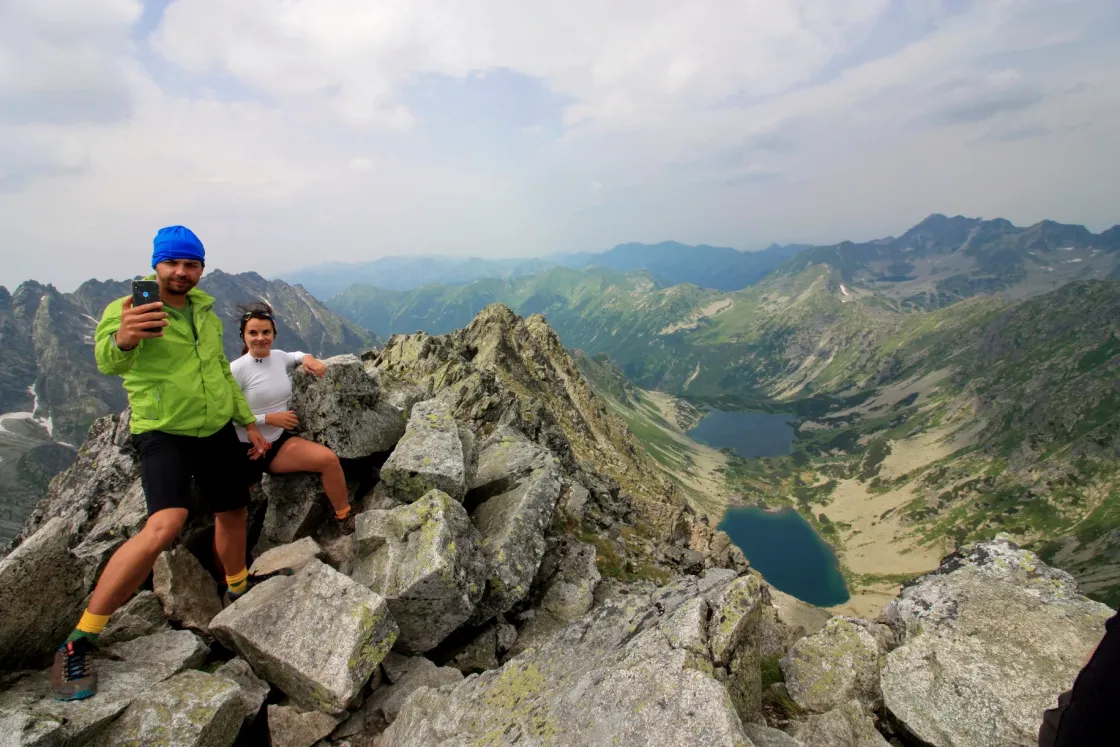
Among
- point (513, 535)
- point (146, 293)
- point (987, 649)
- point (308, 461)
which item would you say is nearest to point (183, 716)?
point (308, 461)

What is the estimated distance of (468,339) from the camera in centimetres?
8894

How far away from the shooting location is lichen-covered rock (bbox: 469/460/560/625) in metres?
14.6

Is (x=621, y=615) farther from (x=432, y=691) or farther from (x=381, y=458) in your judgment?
(x=381, y=458)

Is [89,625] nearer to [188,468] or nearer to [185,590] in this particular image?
[188,468]


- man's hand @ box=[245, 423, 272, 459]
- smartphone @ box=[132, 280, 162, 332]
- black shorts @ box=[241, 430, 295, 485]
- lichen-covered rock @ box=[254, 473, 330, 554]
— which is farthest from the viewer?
lichen-covered rock @ box=[254, 473, 330, 554]

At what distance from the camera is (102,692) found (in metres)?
9.40

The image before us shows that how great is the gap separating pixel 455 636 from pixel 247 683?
4.99m

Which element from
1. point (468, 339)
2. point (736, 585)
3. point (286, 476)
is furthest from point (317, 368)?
point (468, 339)

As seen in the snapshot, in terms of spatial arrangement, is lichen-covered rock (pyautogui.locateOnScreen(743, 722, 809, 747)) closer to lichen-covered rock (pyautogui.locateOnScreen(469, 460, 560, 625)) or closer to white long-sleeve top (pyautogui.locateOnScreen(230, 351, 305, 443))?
lichen-covered rock (pyautogui.locateOnScreen(469, 460, 560, 625))

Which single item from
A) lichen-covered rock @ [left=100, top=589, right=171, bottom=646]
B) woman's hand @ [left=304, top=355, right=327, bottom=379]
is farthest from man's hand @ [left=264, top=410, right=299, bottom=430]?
lichen-covered rock @ [left=100, top=589, right=171, bottom=646]

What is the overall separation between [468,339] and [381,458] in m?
71.1

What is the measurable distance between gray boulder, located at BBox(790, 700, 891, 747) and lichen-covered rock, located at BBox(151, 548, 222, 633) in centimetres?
1380

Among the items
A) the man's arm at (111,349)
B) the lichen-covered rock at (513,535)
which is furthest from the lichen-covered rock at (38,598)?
the lichen-covered rock at (513,535)

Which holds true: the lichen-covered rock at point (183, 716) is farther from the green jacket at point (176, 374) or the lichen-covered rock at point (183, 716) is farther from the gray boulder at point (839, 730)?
the gray boulder at point (839, 730)
